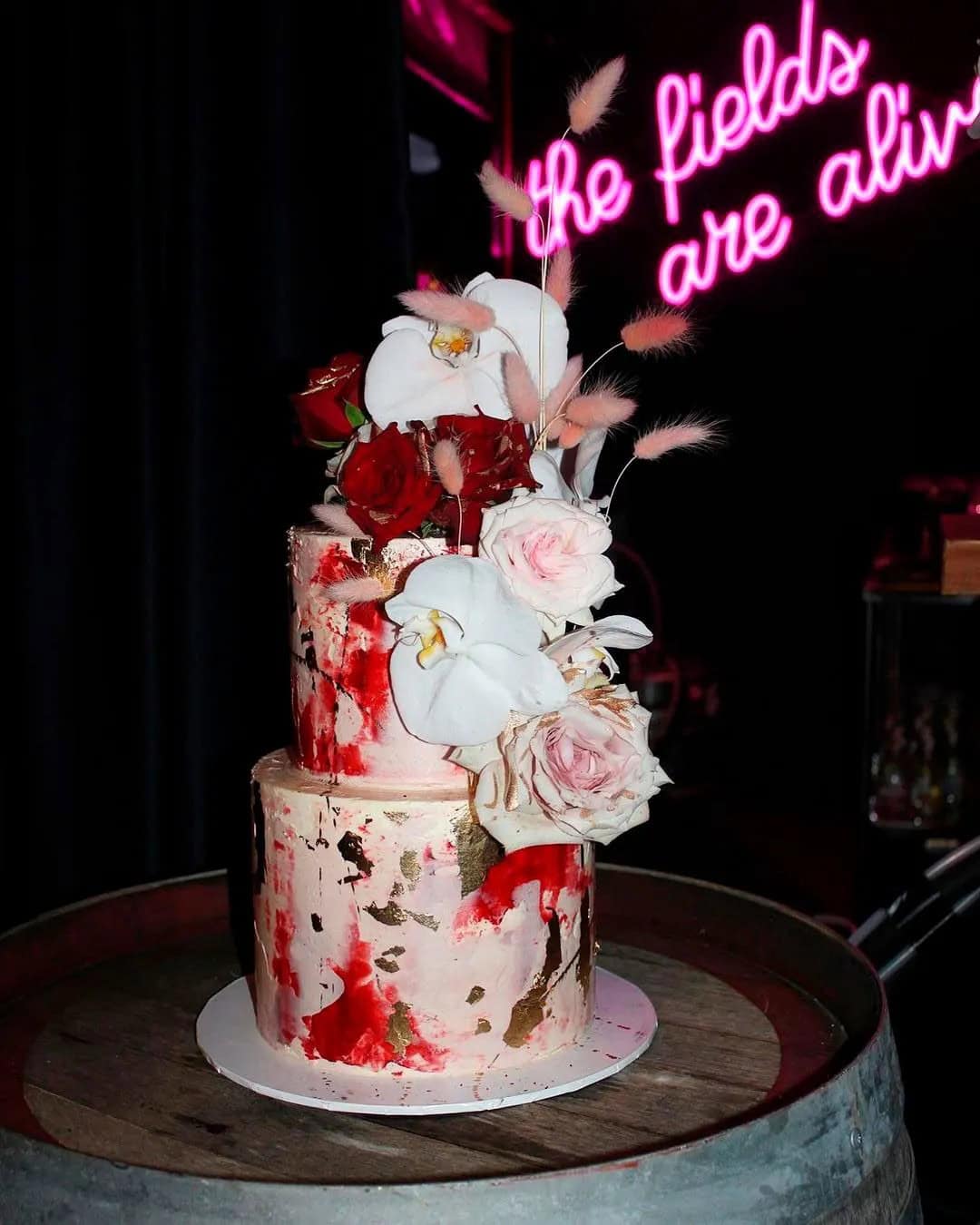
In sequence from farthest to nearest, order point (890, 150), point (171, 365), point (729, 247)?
point (729, 247), point (890, 150), point (171, 365)

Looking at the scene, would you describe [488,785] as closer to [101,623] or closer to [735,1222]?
[735,1222]

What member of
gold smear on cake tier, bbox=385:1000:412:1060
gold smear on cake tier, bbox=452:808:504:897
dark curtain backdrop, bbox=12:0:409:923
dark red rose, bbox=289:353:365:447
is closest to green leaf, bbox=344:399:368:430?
dark red rose, bbox=289:353:365:447

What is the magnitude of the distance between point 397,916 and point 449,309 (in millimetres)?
450

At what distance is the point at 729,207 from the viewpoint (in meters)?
4.94

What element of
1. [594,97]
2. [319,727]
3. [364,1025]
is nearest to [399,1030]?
[364,1025]

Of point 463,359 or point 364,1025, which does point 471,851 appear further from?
point 463,359

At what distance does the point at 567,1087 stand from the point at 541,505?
42 cm

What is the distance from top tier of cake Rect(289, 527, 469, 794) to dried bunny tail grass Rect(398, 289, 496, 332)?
0.16 metres

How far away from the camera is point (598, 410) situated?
0.93m

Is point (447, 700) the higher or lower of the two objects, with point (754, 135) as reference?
lower

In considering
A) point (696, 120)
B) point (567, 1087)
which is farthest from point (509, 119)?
point (567, 1087)

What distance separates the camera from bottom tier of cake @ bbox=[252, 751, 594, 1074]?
90cm

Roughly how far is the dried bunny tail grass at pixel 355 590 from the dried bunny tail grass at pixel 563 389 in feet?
0.64

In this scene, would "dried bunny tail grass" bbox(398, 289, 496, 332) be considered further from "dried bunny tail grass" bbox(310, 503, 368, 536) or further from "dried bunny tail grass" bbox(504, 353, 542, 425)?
"dried bunny tail grass" bbox(310, 503, 368, 536)
